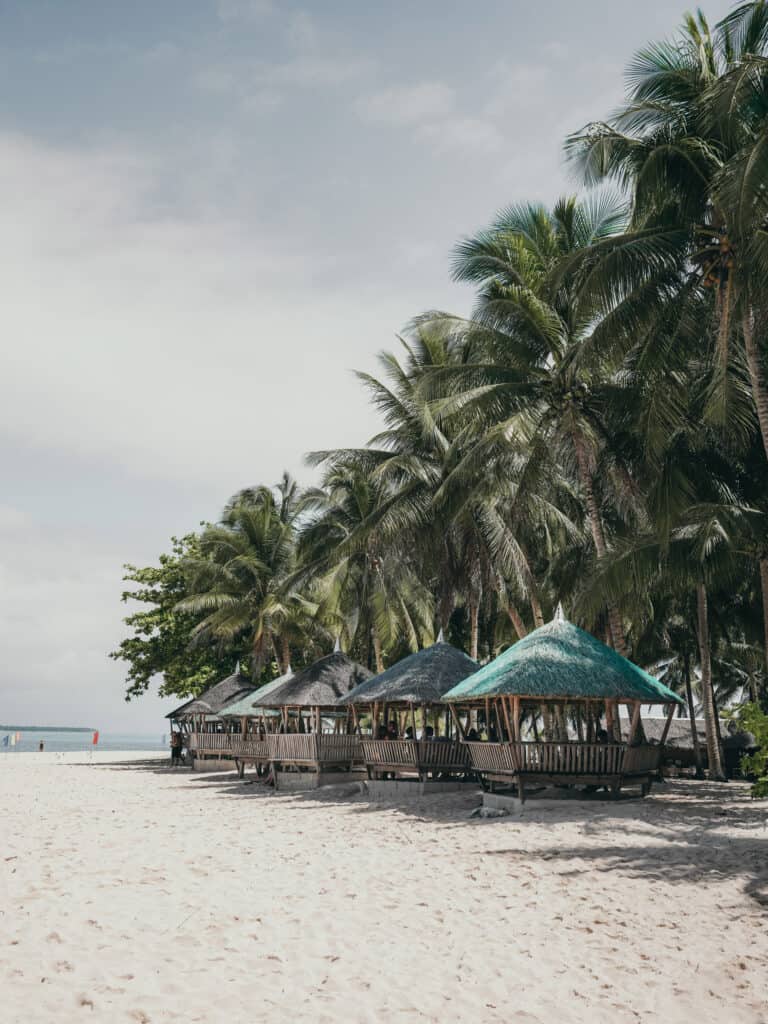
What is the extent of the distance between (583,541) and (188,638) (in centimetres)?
1860

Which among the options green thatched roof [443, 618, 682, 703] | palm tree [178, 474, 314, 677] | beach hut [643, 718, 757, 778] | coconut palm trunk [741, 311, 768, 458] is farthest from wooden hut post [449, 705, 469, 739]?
palm tree [178, 474, 314, 677]

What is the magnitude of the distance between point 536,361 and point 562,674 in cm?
707

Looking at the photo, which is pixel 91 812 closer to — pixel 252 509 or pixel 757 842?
pixel 757 842

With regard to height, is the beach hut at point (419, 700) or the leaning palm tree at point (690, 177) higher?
the leaning palm tree at point (690, 177)

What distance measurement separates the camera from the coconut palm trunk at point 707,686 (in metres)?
23.5

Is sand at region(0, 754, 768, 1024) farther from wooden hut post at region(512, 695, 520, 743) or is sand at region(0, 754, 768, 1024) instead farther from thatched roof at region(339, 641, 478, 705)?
thatched roof at region(339, 641, 478, 705)

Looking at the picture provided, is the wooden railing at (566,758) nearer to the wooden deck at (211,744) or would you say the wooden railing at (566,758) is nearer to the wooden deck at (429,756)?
the wooden deck at (429,756)

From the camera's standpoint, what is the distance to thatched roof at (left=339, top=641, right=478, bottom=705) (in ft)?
65.5

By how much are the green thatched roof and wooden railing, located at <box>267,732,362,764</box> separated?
6599 mm

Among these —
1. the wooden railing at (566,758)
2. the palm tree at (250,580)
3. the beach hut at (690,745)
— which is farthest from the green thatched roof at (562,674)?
the palm tree at (250,580)

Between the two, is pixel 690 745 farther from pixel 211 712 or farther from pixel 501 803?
pixel 501 803

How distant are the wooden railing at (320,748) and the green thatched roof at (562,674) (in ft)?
21.7

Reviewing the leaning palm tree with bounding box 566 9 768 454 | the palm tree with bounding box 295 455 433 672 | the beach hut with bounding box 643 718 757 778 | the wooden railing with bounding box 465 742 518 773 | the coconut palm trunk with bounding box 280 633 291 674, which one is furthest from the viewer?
the coconut palm trunk with bounding box 280 633 291 674

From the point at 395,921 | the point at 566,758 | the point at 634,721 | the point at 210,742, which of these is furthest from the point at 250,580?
the point at 395,921
